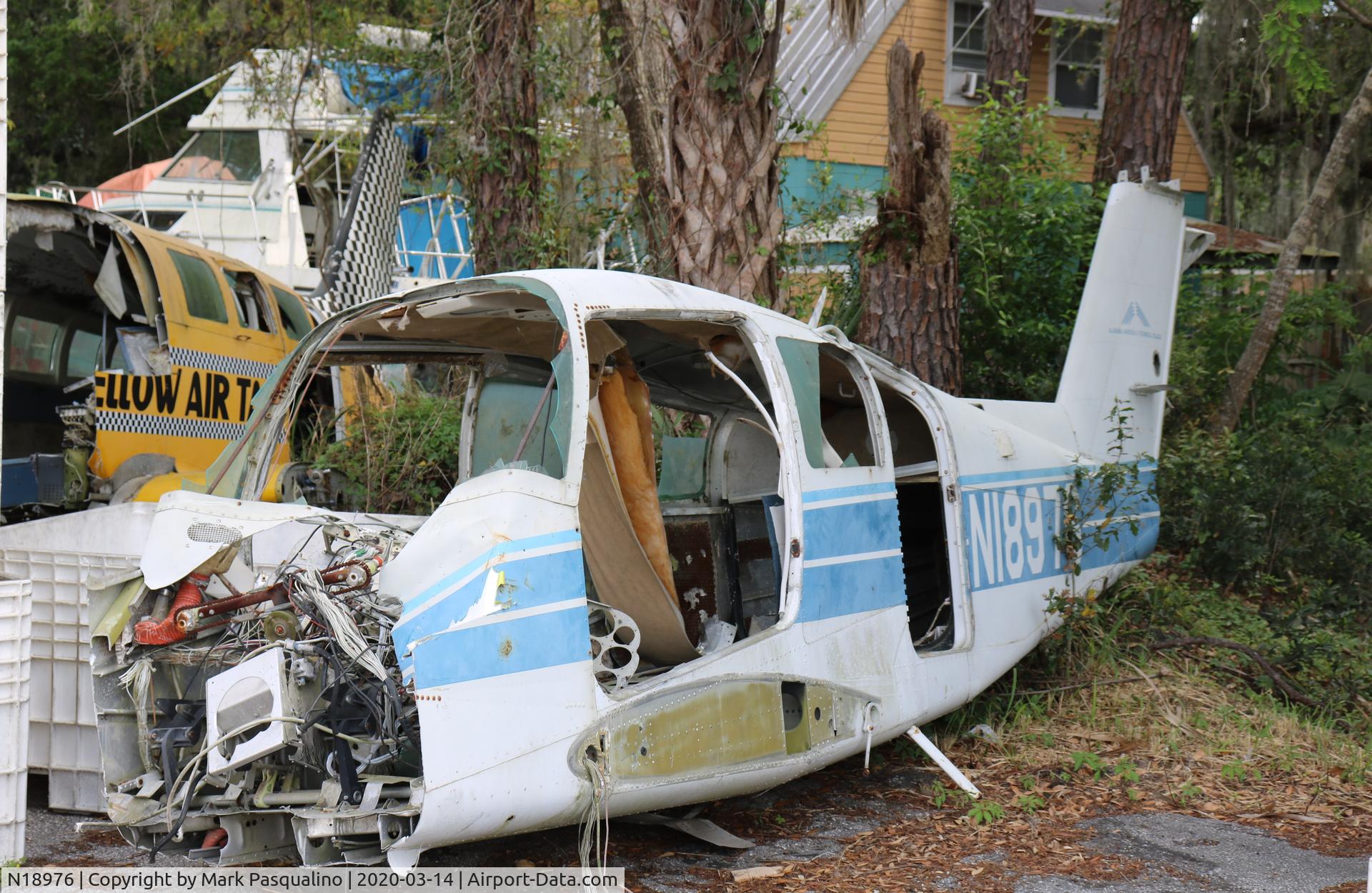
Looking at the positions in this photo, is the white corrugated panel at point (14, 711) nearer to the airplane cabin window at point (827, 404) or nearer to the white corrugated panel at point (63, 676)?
the white corrugated panel at point (63, 676)

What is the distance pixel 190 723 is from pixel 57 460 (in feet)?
11.8

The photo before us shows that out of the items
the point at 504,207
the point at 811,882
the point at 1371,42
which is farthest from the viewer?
the point at 1371,42

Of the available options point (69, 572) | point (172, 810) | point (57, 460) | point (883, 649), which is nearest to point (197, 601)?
point (172, 810)

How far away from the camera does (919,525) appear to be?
7.02 m

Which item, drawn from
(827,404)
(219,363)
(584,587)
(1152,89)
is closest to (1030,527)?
(827,404)

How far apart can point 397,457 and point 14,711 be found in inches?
183

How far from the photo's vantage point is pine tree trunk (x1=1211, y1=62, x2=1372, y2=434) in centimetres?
982

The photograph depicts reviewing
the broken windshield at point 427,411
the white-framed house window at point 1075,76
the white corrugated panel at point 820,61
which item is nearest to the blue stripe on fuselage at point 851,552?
the broken windshield at point 427,411

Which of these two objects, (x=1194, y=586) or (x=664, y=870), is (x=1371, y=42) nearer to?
(x=1194, y=586)

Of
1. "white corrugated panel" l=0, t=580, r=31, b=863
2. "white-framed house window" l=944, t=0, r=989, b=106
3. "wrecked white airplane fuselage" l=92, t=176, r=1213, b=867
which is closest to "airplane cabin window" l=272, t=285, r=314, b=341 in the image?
"wrecked white airplane fuselage" l=92, t=176, r=1213, b=867

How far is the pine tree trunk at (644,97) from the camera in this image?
8.66 meters

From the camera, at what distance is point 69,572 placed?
5.21 metres

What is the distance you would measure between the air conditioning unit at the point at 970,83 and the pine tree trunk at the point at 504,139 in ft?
32.4

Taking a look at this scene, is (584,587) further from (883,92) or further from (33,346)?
(883,92)
